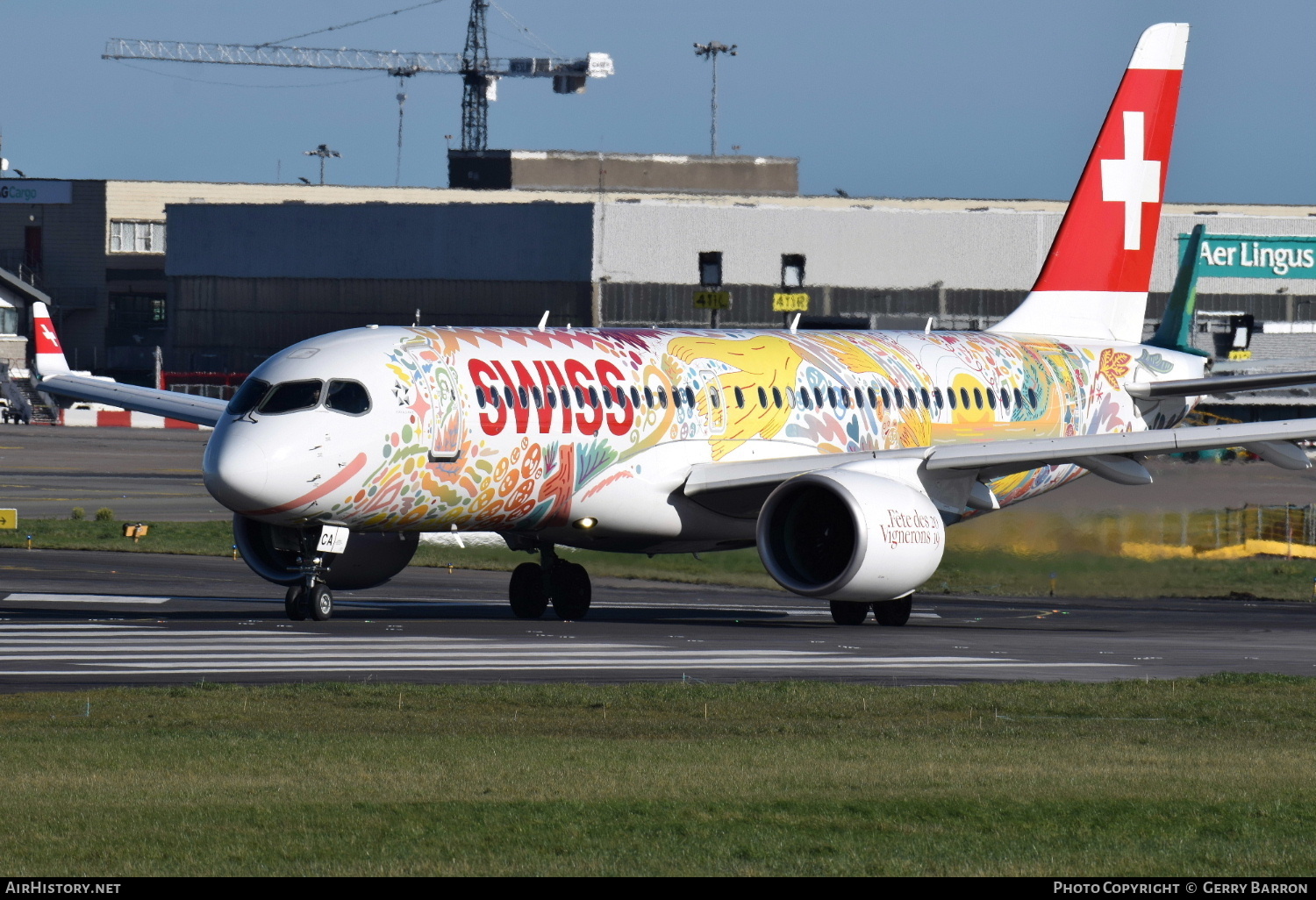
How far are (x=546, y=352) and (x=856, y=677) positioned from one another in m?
9.09

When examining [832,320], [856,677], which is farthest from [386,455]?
[832,320]

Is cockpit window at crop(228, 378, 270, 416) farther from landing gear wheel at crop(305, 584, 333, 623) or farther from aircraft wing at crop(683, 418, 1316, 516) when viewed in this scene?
aircraft wing at crop(683, 418, 1316, 516)

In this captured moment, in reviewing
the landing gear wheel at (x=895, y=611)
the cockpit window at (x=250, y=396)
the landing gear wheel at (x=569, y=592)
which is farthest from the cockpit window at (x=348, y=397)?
the landing gear wheel at (x=895, y=611)

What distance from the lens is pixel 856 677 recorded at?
2409cm

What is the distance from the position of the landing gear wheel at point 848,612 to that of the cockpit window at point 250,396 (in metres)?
10.0

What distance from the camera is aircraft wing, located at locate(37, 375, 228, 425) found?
35219mm

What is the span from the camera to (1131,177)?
40.7 meters

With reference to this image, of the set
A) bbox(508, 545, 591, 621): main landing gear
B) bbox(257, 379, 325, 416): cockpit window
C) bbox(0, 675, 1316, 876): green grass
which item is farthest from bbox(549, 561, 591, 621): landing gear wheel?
bbox(0, 675, 1316, 876): green grass

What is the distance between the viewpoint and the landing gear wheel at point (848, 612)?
107 ft

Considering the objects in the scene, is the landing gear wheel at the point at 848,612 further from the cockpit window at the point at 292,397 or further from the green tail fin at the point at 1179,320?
the green tail fin at the point at 1179,320

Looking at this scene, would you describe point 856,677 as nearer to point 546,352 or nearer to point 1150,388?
point 546,352

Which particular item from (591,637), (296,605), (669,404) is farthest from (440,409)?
(669,404)

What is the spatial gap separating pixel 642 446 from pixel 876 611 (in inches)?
189

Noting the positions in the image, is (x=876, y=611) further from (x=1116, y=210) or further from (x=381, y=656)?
(x=1116, y=210)
